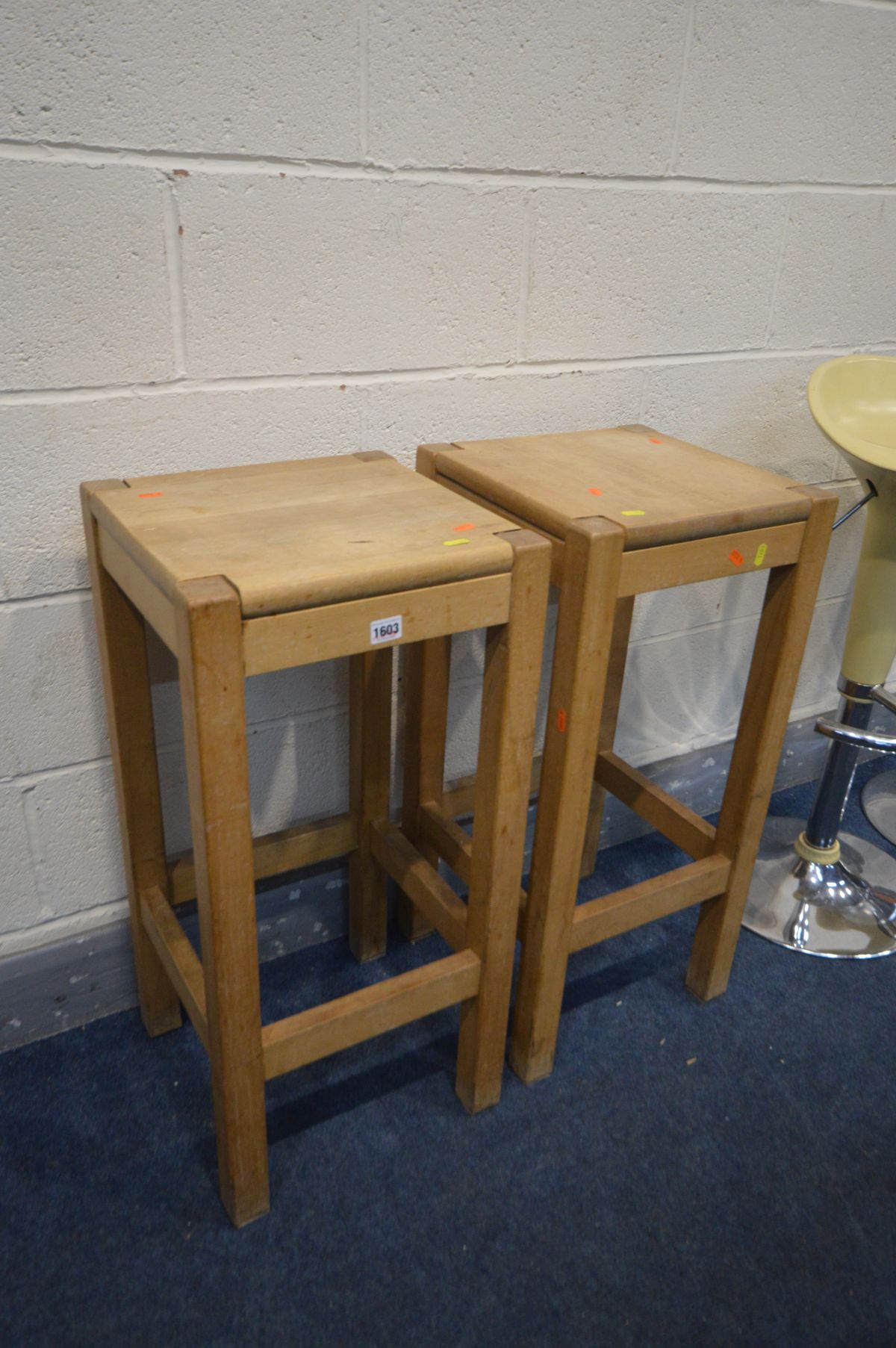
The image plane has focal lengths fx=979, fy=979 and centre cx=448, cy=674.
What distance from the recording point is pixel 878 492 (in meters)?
1.54

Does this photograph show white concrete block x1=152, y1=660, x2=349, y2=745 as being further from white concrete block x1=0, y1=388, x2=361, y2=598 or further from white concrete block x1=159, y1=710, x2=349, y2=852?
white concrete block x1=0, y1=388, x2=361, y2=598

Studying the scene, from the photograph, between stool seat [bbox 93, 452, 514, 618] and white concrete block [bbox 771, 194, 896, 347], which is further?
white concrete block [bbox 771, 194, 896, 347]

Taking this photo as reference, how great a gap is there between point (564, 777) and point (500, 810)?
0.10 meters

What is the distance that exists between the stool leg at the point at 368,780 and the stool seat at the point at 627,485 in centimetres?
31

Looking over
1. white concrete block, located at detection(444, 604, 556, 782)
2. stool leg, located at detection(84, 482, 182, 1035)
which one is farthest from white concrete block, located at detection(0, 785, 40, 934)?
white concrete block, located at detection(444, 604, 556, 782)

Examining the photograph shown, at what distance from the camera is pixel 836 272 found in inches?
71.5

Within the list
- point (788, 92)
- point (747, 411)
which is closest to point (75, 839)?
point (747, 411)

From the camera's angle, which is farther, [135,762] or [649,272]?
[649,272]

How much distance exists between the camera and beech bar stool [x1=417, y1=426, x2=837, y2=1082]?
1.16 m

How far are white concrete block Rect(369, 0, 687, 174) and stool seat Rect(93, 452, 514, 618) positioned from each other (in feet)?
1.54

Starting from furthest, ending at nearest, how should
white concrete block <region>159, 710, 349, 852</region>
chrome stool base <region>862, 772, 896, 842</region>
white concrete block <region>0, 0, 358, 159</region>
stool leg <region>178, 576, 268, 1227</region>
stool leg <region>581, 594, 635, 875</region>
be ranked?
chrome stool base <region>862, 772, 896, 842</region>
stool leg <region>581, 594, 635, 875</region>
white concrete block <region>159, 710, 349, 852</region>
white concrete block <region>0, 0, 358, 159</region>
stool leg <region>178, 576, 268, 1227</region>

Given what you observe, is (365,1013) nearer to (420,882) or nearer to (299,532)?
(420,882)

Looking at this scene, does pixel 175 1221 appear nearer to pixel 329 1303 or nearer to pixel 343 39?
pixel 329 1303

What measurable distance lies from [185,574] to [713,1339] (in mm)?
1071
